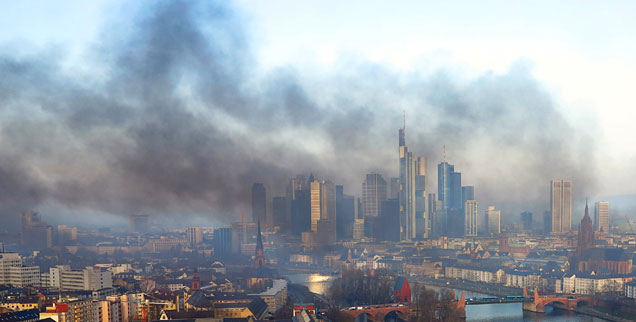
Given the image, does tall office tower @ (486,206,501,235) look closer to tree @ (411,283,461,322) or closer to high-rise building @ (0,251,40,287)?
tree @ (411,283,461,322)

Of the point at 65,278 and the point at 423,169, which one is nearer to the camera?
the point at 65,278

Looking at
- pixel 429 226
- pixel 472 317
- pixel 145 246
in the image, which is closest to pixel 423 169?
pixel 429 226

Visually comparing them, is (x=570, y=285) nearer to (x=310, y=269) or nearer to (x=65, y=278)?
(x=310, y=269)

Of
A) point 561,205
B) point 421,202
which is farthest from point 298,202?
point 561,205

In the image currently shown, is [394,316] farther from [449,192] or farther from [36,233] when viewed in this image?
[449,192]

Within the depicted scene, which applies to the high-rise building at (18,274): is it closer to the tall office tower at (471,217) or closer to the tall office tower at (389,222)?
the tall office tower at (389,222)

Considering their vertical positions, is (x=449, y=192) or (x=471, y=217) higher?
(x=449, y=192)
